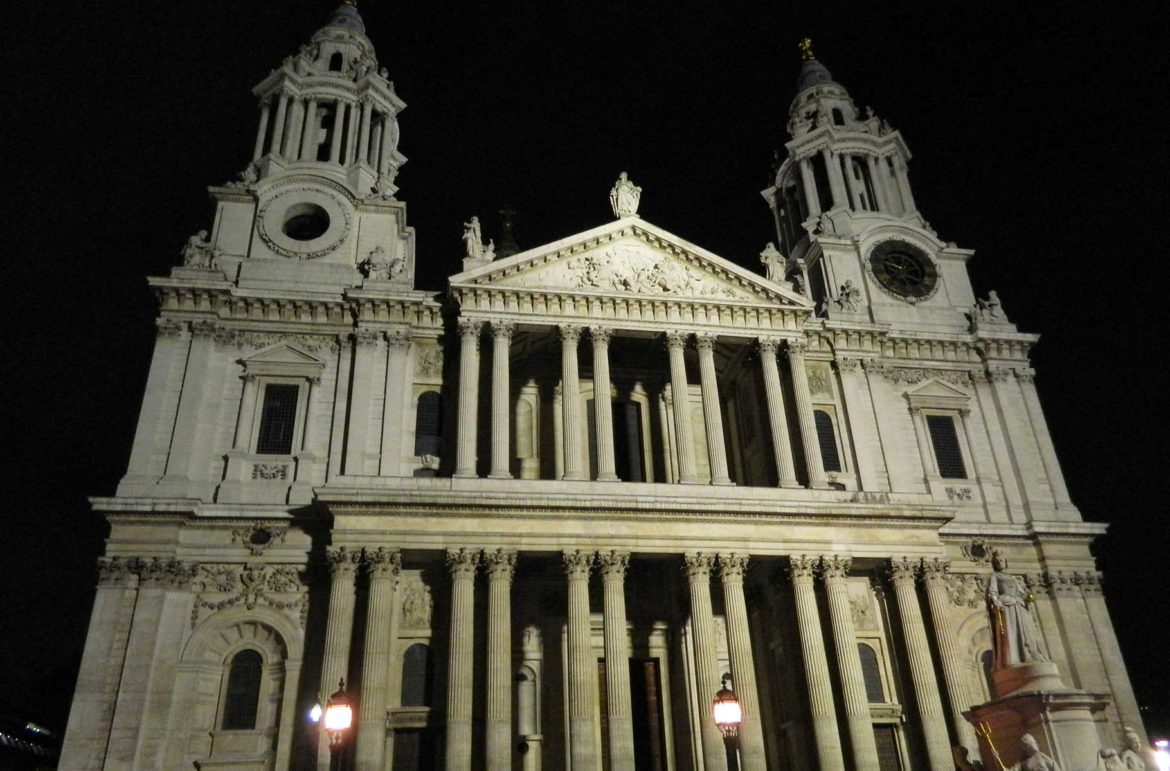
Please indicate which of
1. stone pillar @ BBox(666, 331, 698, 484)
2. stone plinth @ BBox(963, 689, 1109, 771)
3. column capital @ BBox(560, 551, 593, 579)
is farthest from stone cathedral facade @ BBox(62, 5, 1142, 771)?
stone plinth @ BBox(963, 689, 1109, 771)

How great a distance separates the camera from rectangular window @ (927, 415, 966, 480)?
3266cm

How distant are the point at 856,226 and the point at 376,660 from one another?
91.6 ft

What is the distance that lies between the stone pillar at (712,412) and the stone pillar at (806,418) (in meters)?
Result: 2.80

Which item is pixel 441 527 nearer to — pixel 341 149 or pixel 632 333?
pixel 632 333

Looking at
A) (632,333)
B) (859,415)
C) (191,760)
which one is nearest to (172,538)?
(191,760)

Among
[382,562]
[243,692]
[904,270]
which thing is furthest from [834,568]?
[243,692]

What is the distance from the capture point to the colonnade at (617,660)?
22.9 meters

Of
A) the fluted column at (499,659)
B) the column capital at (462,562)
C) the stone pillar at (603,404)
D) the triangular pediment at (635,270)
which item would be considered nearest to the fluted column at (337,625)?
the column capital at (462,562)

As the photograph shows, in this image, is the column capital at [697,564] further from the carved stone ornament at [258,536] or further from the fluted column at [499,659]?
the carved stone ornament at [258,536]

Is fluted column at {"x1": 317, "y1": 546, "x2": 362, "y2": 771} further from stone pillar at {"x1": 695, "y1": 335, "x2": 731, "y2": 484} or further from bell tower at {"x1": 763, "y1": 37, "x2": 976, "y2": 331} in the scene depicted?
bell tower at {"x1": 763, "y1": 37, "x2": 976, "y2": 331}

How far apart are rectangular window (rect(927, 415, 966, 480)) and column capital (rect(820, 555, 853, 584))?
802 centimetres

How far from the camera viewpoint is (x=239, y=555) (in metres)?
26.2

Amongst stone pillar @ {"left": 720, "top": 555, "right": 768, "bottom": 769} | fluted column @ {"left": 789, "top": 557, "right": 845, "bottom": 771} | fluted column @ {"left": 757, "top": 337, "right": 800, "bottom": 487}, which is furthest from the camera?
fluted column @ {"left": 757, "top": 337, "right": 800, "bottom": 487}

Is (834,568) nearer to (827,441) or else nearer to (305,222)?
(827,441)
